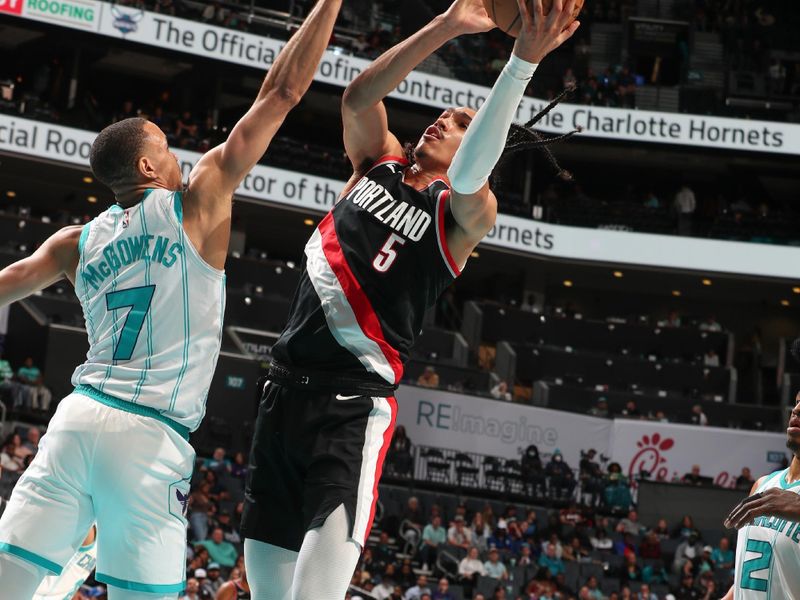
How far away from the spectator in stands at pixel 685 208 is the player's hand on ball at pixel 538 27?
92.7 feet

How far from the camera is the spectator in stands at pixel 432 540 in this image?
19062mm

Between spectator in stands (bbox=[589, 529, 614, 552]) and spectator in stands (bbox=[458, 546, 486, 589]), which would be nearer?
spectator in stands (bbox=[458, 546, 486, 589])

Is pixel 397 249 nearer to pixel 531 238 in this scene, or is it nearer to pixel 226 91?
pixel 531 238

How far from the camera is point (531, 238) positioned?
30.5 meters

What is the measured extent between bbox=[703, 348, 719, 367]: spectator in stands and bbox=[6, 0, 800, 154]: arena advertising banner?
18.4ft

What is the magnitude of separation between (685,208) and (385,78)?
29504 mm

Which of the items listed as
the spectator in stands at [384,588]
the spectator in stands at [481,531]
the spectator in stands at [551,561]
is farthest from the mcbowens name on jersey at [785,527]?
the spectator in stands at [481,531]

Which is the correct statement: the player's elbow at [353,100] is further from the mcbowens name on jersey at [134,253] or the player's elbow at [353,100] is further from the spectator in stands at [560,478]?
the spectator in stands at [560,478]

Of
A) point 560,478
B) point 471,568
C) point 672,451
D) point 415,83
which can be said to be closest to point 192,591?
point 471,568

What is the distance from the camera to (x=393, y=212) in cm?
455

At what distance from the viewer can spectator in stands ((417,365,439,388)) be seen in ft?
82.5

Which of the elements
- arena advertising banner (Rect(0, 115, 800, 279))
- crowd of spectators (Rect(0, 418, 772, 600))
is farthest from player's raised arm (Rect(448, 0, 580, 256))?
arena advertising banner (Rect(0, 115, 800, 279))

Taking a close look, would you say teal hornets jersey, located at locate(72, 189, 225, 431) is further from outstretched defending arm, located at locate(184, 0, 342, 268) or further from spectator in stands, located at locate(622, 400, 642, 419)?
spectator in stands, located at locate(622, 400, 642, 419)

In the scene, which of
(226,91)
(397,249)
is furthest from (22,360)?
(397,249)
